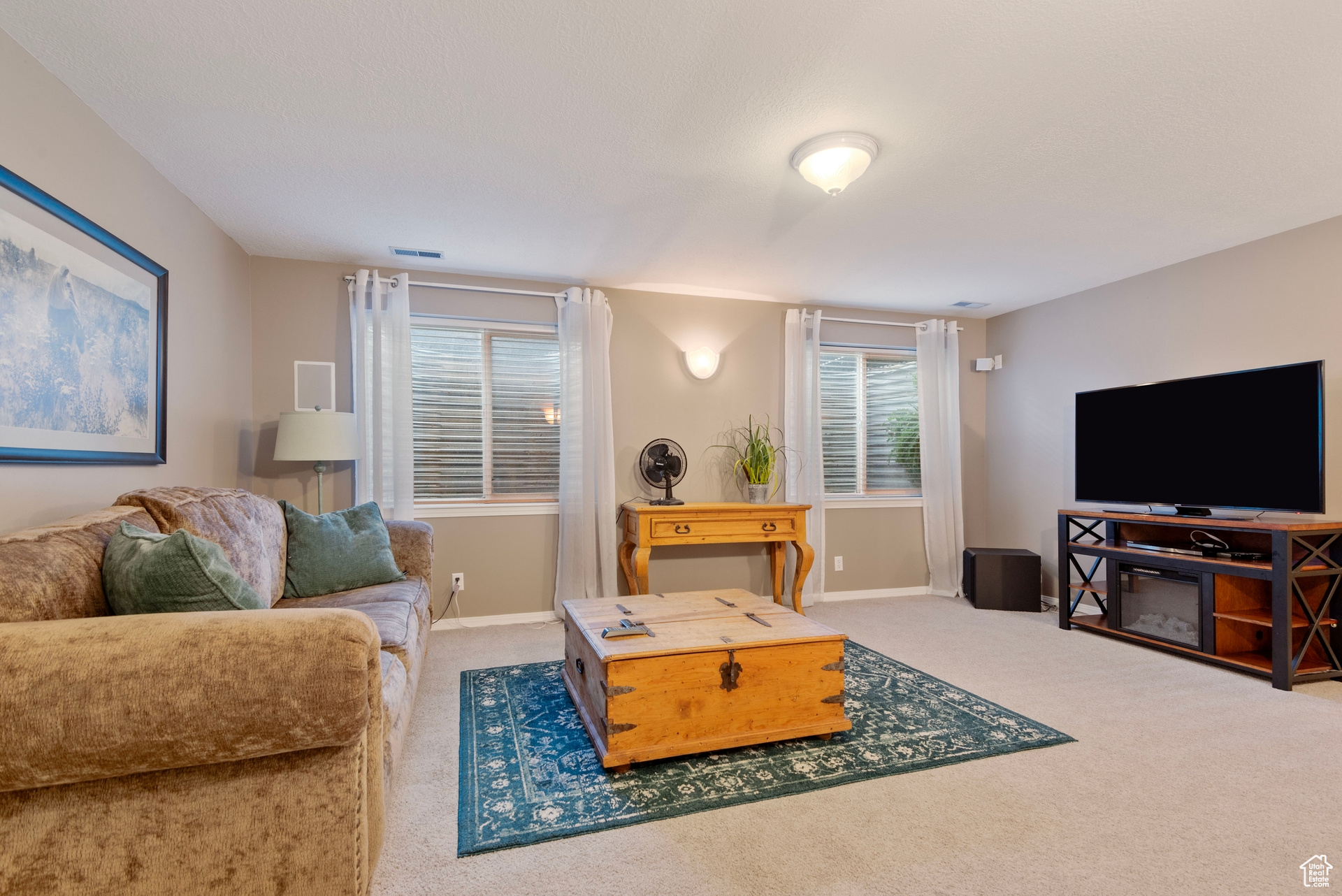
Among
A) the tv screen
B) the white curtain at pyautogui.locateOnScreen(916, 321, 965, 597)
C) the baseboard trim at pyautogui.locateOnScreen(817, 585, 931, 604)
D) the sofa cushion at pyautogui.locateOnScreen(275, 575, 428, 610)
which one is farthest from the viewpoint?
the white curtain at pyautogui.locateOnScreen(916, 321, 965, 597)

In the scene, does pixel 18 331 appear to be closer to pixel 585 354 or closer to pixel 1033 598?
pixel 585 354

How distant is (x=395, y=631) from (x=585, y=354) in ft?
7.64

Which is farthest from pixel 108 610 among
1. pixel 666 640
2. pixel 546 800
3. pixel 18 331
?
pixel 666 640

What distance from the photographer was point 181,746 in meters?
1.15

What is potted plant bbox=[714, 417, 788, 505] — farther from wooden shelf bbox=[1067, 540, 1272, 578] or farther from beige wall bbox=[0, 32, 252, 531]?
beige wall bbox=[0, 32, 252, 531]

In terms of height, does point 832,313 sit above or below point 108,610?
above

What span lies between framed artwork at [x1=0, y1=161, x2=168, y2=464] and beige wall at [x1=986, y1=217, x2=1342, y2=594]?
4889 mm

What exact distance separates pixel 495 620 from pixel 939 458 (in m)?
3.38

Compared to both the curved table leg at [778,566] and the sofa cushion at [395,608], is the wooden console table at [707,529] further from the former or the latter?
the sofa cushion at [395,608]

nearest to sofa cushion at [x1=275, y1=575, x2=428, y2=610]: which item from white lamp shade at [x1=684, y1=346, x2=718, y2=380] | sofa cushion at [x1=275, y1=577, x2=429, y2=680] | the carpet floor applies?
sofa cushion at [x1=275, y1=577, x2=429, y2=680]

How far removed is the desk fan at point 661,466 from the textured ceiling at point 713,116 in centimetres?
131

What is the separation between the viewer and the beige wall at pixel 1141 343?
125 inches

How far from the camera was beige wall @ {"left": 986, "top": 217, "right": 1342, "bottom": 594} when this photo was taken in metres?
3.17

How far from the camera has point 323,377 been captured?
3799 mm
